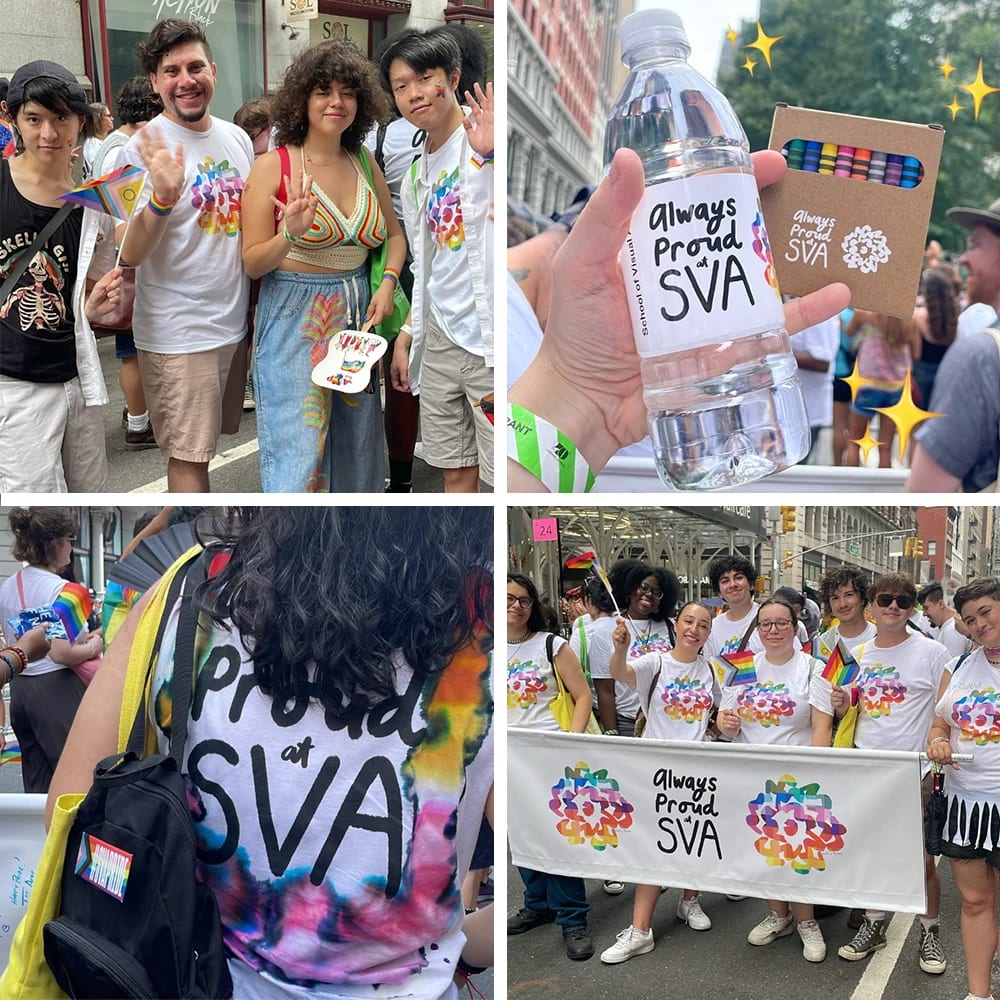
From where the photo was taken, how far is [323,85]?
2.17 meters

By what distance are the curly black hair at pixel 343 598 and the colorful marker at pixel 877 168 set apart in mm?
1026

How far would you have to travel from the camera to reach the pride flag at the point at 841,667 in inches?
105

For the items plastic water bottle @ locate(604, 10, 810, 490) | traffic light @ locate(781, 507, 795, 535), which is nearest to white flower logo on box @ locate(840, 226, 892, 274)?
plastic water bottle @ locate(604, 10, 810, 490)

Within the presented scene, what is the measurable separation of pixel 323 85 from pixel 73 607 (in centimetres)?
120

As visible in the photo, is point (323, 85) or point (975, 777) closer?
point (323, 85)

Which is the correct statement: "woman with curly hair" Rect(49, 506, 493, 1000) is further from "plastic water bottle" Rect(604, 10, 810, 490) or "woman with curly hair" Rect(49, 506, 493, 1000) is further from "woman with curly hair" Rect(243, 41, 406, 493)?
"plastic water bottle" Rect(604, 10, 810, 490)

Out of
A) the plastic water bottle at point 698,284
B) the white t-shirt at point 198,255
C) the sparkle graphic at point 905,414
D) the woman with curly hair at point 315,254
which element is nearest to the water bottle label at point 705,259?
the plastic water bottle at point 698,284

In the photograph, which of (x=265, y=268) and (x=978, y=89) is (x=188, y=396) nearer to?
(x=265, y=268)

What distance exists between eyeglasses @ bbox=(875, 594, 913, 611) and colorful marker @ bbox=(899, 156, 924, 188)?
108cm

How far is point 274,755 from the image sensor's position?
1744mm

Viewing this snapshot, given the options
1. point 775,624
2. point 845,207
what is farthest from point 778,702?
point 845,207

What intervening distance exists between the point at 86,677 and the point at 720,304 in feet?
4.98

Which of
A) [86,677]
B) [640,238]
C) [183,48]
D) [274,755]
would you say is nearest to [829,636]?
[640,238]

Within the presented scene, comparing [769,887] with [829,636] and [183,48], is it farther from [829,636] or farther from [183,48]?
[183,48]
